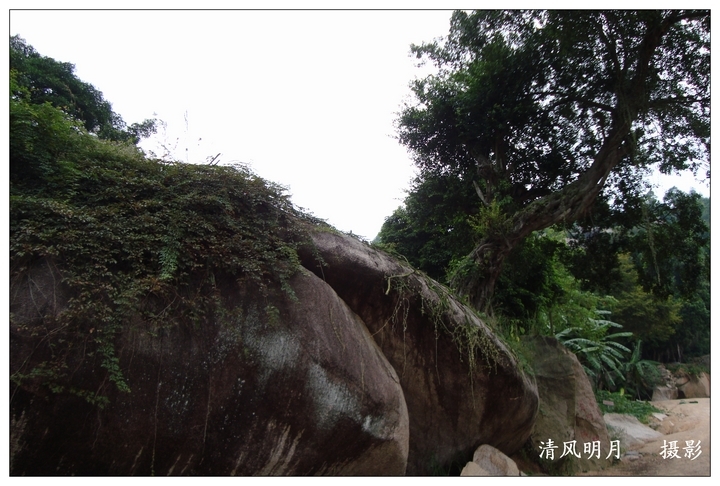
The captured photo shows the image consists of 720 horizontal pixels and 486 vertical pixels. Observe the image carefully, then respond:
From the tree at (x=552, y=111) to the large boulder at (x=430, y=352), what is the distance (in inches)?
126

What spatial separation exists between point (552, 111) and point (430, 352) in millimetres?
7019

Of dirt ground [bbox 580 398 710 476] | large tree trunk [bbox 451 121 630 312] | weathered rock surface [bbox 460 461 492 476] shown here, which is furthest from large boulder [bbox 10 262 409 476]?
large tree trunk [bbox 451 121 630 312]

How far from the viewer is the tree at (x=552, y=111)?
7.78 metres

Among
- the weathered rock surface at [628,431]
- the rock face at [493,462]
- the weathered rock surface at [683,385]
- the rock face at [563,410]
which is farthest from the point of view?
the weathered rock surface at [683,385]

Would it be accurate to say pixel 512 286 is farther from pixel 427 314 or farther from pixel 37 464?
pixel 37 464

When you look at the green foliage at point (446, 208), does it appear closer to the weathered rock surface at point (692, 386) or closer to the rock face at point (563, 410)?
the rock face at point (563, 410)

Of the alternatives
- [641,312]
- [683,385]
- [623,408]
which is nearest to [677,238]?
[623,408]

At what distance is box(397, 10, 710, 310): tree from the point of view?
25.5ft

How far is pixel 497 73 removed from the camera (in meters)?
8.48

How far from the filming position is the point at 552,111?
941 cm

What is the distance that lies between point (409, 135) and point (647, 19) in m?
4.70

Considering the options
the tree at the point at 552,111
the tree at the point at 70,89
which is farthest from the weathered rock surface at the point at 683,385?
the tree at the point at 70,89

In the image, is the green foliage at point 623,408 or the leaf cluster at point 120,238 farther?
the green foliage at point 623,408

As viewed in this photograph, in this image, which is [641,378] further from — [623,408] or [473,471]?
[473,471]
